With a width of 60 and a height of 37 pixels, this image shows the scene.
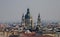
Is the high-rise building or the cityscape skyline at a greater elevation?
the cityscape skyline

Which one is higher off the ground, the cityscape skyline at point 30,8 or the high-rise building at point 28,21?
the cityscape skyline at point 30,8

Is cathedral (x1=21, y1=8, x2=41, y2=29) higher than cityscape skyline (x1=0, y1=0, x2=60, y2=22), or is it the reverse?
cityscape skyline (x1=0, y1=0, x2=60, y2=22)

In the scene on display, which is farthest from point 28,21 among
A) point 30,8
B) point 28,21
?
point 30,8

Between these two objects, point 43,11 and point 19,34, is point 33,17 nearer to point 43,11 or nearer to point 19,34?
point 43,11

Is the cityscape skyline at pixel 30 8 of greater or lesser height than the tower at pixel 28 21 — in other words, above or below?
above

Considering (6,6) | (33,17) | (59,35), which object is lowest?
(59,35)

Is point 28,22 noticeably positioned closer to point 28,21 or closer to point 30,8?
point 28,21

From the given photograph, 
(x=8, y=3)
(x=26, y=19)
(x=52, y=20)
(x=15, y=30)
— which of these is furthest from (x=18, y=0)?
(x=52, y=20)

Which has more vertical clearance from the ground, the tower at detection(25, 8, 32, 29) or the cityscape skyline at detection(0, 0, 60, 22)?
the cityscape skyline at detection(0, 0, 60, 22)
